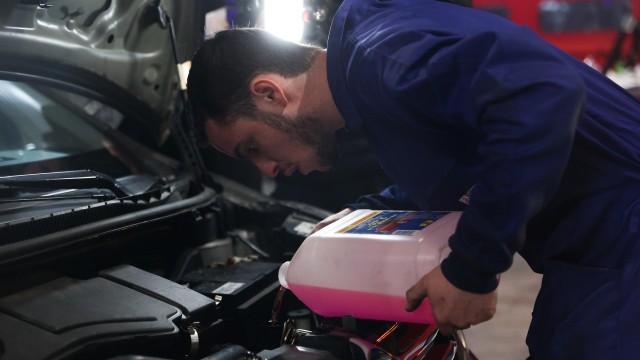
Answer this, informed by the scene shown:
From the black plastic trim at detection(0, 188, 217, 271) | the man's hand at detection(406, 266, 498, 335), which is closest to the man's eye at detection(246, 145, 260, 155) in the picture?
the black plastic trim at detection(0, 188, 217, 271)

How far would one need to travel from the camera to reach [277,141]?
52.7 inches

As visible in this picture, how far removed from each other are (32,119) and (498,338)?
207 centimetres

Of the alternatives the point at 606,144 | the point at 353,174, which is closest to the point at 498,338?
the point at 353,174

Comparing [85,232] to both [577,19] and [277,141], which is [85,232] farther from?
[577,19]

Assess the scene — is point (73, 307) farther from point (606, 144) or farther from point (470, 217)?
point (606, 144)

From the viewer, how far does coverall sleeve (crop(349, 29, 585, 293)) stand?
907 mm

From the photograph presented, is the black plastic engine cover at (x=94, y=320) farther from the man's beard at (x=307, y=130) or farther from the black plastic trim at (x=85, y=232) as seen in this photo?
the man's beard at (x=307, y=130)

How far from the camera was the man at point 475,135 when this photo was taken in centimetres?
92

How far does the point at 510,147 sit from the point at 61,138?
137 cm

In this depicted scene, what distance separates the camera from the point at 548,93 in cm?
91

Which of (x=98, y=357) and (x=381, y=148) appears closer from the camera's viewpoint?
(x=98, y=357)

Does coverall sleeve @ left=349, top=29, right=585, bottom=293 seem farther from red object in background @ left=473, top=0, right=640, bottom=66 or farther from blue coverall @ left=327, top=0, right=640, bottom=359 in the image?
red object in background @ left=473, top=0, right=640, bottom=66

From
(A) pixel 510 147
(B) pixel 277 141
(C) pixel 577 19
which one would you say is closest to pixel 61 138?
(B) pixel 277 141

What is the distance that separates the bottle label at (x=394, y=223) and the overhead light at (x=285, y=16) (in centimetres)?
94
